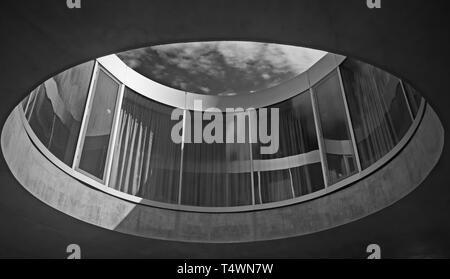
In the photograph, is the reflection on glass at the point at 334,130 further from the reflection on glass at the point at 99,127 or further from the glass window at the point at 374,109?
the reflection on glass at the point at 99,127

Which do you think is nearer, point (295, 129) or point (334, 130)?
point (334, 130)

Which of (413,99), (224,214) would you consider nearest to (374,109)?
(413,99)

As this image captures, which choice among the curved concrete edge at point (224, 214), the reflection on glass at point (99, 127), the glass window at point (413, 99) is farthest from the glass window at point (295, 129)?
the reflection on glass at point (99, 127)

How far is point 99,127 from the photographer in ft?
38.4

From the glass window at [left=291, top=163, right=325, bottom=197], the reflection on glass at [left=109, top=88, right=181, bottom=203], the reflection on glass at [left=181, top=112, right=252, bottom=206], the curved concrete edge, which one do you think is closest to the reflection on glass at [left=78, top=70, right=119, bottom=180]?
the reflection on glass at [left=109, top=88, right=181, bottom=203]

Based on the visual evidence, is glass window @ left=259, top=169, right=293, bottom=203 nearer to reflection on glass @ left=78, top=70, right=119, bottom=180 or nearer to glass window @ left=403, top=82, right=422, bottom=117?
glass window @ left=403, top=82, right=422, bottom=117

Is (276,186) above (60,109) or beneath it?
beneath

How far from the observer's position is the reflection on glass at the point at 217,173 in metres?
12.6

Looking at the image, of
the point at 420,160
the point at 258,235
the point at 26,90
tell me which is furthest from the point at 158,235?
the point at 420,160

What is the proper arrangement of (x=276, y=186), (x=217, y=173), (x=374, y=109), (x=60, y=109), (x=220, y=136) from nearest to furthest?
(x=60, y=109)
(x=374, y=109)
(x=276, y=186)
(x=217, y=173)
(x=220, y=136)

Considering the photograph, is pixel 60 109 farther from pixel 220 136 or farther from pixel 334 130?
pixel 334 130

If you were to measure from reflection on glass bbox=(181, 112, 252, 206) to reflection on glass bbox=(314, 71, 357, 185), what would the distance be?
93.0 inches

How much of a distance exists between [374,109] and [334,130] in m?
1.41
